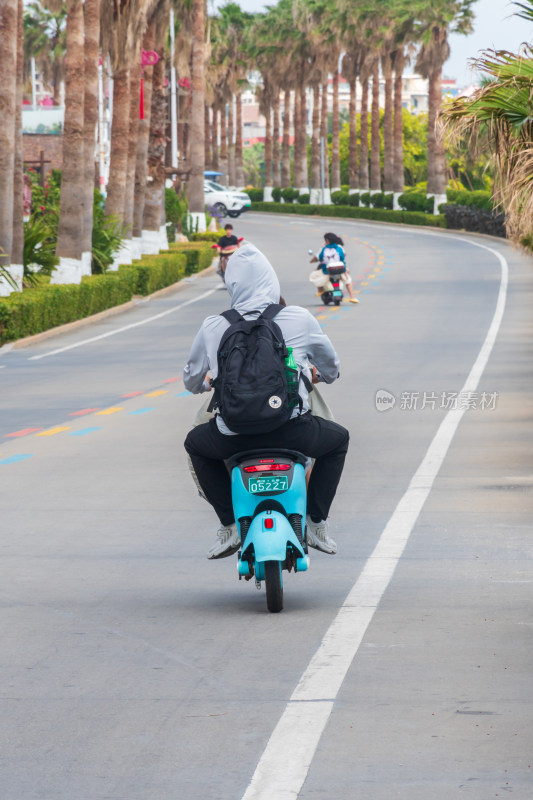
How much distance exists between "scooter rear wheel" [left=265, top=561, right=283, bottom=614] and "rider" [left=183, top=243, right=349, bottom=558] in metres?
0.42

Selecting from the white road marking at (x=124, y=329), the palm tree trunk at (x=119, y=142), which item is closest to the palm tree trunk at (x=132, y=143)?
the palm tree trunk at (x=119, y=142)

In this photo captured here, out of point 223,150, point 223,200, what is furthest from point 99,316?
point 223,150

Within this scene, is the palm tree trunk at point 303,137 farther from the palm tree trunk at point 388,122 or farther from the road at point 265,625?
the road at point 265,625

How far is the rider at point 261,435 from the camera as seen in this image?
7.56 m

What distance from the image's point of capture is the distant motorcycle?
35750 mm

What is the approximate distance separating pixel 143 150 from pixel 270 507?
42967mm

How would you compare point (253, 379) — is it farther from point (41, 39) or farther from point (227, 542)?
point (41, 39)

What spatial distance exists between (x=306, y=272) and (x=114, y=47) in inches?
381

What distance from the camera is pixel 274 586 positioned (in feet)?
24.4

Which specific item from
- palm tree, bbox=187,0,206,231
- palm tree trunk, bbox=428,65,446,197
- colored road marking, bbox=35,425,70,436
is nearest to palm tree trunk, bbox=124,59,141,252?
palm tree, bbox=187,0,206,231

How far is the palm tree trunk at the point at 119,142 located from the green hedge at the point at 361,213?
36915mm

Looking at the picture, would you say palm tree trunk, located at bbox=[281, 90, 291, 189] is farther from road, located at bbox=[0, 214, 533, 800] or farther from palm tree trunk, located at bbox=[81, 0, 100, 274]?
road, located at bbox=[0, 214, 533, 800]

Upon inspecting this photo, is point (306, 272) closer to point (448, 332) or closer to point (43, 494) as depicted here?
point (448, 332)

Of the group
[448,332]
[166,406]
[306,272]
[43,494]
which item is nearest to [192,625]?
[43,494]
